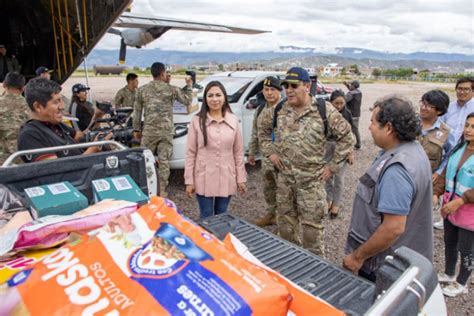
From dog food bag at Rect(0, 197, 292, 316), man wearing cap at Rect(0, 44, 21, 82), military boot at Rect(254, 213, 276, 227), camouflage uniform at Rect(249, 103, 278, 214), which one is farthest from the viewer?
man wearing cap at Rect(0, 44, 21, 82)

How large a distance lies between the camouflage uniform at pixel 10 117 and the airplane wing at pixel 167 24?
13.7 feet

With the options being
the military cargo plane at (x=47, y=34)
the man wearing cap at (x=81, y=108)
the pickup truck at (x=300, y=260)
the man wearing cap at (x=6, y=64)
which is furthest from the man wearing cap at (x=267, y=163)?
the man wearing cap at (x=6, y=64)

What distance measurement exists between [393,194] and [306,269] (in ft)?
2.06

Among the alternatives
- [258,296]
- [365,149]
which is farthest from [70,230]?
[365,149]

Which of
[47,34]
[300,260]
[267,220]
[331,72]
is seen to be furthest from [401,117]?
[331,72]

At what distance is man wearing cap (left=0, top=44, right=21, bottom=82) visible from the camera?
8141 millimetres

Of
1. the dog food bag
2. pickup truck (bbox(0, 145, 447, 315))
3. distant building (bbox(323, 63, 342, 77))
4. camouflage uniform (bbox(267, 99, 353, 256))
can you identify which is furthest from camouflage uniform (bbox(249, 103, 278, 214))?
distant building (bbox(323, 63, 342, 77))

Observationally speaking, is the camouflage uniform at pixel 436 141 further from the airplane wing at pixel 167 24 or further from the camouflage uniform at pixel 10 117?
the airplane wing at pixel 167 24

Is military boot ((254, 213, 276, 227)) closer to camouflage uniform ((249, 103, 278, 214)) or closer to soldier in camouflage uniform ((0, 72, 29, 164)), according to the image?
camouflage uniform ((249, 103, 278, 214))

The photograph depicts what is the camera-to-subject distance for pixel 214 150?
3.32 meters

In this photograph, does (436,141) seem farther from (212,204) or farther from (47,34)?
(47,34)

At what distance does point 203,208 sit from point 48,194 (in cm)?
196

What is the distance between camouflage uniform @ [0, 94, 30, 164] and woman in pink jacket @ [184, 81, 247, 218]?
2.44 m

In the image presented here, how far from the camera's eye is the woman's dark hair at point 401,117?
1.79m
